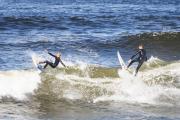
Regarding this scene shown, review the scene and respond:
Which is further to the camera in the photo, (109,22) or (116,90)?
(109,22)

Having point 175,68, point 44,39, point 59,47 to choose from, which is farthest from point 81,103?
point 44,39

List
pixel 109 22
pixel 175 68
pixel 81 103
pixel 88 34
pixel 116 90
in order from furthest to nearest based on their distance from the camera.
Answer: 1. pixel 109 22
2. pixel 88 34
3. pixel 175 68
4. pixel 116 90
5. pixel 81 103

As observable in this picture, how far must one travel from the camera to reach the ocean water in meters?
21.4

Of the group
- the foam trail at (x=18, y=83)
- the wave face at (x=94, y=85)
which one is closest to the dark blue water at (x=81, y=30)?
the foam trail at (x=18, y=83)

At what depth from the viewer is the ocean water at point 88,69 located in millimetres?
21406

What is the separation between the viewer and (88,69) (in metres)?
27.9

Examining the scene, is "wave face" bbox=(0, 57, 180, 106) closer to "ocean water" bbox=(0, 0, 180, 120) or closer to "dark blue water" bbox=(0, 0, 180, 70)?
"ocean water" bbox=(0, 0, 180, 120)

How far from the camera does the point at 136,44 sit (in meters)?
39.4

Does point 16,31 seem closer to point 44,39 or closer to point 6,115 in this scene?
point 44,39

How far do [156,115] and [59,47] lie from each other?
1689 cm

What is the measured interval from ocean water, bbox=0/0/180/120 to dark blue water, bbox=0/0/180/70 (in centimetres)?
7

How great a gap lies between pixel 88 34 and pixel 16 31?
6.28 m

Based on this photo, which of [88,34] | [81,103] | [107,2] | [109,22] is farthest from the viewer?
[107,2]

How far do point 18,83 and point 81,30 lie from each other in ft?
68.0
